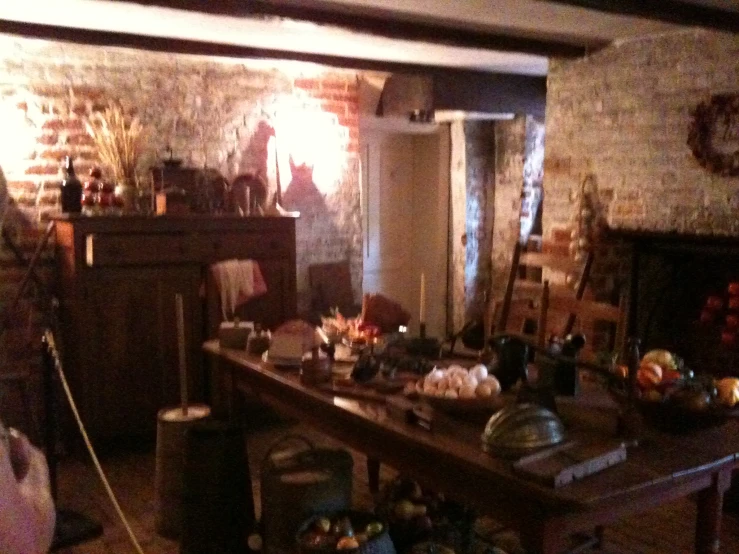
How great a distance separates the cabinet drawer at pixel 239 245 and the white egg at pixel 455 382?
240 centimetres

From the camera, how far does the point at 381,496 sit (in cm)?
300

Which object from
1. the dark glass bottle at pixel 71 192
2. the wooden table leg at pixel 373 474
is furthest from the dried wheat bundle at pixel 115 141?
the wooden table leg at pixel 373 474

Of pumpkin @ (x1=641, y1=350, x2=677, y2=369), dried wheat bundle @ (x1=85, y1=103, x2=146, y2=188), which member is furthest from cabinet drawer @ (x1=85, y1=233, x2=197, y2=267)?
pumpkin @ (x1=641, y1=350, x2=677, y2=369)

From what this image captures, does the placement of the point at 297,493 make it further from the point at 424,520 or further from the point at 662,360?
the point at 662,360

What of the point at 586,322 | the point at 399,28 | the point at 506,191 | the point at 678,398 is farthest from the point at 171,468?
the point at 506,191

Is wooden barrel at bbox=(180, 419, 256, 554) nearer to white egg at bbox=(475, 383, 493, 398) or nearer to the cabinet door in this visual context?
white egg at bbox=(475, 383, 493, 398)

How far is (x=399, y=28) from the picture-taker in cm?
369

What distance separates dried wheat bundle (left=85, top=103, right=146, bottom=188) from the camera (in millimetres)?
4363

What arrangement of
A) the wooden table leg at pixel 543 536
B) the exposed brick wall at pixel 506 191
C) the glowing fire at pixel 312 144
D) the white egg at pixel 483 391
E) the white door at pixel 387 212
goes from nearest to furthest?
the wooden table leg at pixel 543 536
the white egg at pixel 483 391
the glowing fire at pixel 312 144
the exposed brick wall at pixel 506 191
the white door at pixel 387 212

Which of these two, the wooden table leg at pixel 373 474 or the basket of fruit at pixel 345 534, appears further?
the wooden table leg at pixel 373 474

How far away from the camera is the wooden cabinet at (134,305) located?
4.04 meters

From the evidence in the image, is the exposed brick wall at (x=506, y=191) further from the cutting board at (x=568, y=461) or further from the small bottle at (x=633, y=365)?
the cutting board at (x=568, y=461)

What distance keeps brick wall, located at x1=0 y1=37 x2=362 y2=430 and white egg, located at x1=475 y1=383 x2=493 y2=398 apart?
8.13 feet

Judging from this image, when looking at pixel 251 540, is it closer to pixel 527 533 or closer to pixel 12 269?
pixel 527 533
